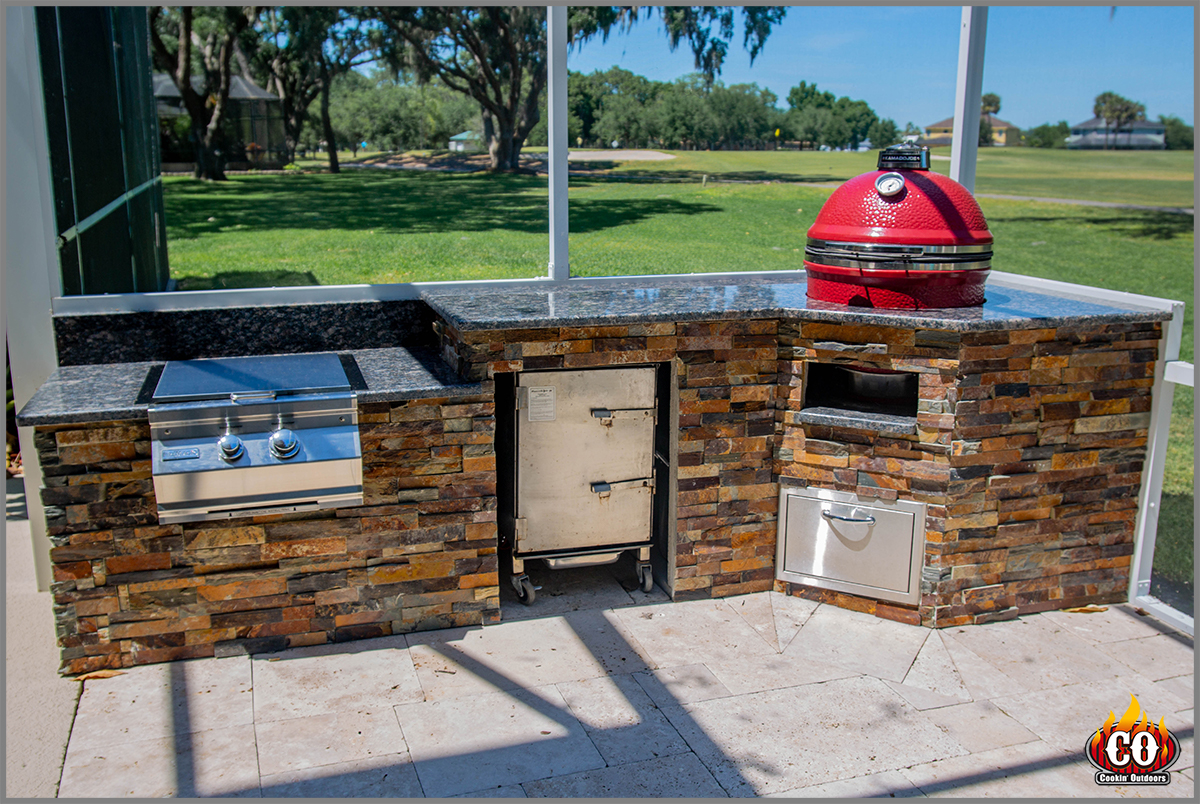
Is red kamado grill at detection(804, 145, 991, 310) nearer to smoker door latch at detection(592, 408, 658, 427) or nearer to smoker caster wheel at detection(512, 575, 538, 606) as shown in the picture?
smoker door latch at detection(592, 408, 658, 427)

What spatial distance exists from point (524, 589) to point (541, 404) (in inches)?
32.4

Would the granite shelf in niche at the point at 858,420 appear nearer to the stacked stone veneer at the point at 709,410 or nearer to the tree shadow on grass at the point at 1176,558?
the stacked stone veneer at the point at 709,410

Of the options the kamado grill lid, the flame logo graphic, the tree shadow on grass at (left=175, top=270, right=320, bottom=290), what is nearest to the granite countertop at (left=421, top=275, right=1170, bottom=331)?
the kamado grill lid

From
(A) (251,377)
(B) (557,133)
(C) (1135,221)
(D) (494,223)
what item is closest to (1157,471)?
(B) (557,133)

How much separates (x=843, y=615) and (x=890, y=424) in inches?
33.5

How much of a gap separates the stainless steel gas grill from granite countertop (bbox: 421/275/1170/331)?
0.61 metres

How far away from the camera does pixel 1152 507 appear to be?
3.82m

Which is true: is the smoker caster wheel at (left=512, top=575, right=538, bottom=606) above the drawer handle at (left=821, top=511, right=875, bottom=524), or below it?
below

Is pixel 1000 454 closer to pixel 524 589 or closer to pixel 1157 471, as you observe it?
pixel 1157 471

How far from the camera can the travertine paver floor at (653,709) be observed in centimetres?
272

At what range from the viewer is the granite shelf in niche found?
355cm

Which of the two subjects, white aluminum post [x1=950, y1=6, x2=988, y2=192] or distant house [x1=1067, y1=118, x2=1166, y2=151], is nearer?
white aluminum post [x1=950, y1=6, x2=988, y2=192]

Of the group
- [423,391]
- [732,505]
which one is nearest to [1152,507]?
[732,505]

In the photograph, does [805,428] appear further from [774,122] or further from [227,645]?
[774,122]
